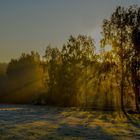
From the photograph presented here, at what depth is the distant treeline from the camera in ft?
240

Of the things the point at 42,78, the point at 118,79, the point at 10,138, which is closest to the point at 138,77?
the point at 118,79

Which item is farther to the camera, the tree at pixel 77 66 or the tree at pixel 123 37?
the tree at pixel 77 66

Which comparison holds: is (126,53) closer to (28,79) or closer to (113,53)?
(113,53)

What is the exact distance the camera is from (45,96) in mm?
121812

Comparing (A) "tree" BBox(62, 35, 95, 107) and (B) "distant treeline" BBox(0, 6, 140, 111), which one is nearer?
(B) "distant treeline" BBox(0, 6, 140, 111)

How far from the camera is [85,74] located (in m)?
107

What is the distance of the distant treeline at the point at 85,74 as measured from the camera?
73.1 m

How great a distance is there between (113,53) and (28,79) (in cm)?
6826

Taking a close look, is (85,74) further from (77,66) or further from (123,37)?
(123,37)

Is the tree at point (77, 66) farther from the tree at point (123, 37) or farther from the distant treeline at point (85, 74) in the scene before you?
the tree at point (123, 37)

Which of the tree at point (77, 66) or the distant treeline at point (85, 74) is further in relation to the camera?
the tree at point (77, 66)

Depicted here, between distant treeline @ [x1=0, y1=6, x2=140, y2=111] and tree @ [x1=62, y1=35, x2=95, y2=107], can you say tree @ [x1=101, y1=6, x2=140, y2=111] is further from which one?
tree @ [x1=62, y1=35, x2=95, y2=107]

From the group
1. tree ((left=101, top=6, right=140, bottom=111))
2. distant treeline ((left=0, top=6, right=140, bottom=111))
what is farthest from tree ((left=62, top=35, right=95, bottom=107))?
tree ((left=101, top=6, right=140, bottom=111))

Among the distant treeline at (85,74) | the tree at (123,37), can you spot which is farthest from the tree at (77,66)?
the tree at (123,37)
